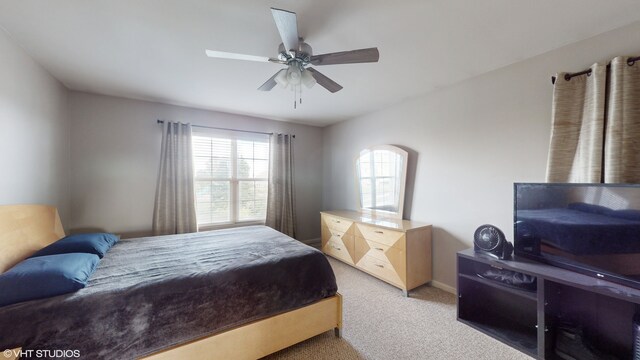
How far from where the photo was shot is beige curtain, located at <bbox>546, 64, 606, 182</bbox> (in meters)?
1.69

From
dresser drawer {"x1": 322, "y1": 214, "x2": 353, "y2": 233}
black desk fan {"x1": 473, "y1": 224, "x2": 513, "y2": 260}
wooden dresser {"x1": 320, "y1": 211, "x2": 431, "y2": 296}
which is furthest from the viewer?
dresser drawer {"x1": 322, "y1": 214, "x2": 353, "y2": 233}

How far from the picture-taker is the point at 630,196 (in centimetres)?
145

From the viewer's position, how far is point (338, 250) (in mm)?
3578

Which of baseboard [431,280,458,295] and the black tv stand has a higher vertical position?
the black tv stand

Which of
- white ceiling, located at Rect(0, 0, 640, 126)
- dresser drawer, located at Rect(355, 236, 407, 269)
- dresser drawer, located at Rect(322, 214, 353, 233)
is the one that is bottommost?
dresser drawer, located at Rect(355, 236, 407, 269)

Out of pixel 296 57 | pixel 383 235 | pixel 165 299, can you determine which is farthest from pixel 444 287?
pixel 296 57

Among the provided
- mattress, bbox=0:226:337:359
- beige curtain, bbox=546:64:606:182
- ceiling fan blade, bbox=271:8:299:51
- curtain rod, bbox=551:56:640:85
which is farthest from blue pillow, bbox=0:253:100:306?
curtain rod, bbox=551:56:640:85

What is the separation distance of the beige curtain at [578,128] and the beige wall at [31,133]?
4.33m

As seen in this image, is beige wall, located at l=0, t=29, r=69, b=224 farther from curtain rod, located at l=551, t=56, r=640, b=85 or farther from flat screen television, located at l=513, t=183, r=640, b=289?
curtain rod, located at l=551, t=56, r=640, b=85

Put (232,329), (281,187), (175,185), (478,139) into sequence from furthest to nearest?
(281,187)
(175,185)
(478,139)
(232,329)

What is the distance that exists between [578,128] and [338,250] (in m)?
2.90

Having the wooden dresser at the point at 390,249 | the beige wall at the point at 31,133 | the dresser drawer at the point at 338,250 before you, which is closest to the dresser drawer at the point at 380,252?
the wooden dresser at the point at 390,249

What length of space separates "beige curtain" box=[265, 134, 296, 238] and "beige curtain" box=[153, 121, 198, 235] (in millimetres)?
1230

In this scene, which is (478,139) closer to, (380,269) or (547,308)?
(547,308)
